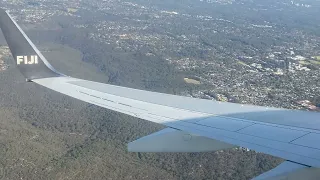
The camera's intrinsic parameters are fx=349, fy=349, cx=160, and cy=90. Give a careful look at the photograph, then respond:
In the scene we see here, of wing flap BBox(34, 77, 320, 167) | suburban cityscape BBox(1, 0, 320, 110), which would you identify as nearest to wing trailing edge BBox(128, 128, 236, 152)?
wing flap BBox(34, 77, 320, 167)

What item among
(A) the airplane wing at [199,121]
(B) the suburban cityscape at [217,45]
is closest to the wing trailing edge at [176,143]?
(A) the airplane wing at [199,121]

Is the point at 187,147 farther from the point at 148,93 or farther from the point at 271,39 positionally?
the point at 271,39

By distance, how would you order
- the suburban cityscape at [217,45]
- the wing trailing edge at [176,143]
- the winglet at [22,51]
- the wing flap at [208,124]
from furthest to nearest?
the suburban cityscape at [217,45], the winglet at [22,51], the wing trailing edge at [176,143], the wing flap at [208,124]

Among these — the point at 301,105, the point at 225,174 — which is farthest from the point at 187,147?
the point at 301,105

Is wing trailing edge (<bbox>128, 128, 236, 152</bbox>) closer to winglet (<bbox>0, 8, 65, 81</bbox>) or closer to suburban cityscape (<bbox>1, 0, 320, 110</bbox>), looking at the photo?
winglet (<bbox>0, 8, 65, 81</bbox>)

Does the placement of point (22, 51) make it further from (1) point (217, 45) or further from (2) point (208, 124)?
(1) point (217, 45)

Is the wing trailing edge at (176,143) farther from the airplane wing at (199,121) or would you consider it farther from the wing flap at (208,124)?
the wing flap at (208,124)

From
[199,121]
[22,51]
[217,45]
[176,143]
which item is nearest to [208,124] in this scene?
[199,121]

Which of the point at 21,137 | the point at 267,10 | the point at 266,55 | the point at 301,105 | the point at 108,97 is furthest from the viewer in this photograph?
the point at 267,10

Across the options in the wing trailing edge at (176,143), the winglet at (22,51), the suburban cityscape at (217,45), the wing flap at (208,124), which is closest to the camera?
the wing flap at (208,124)
